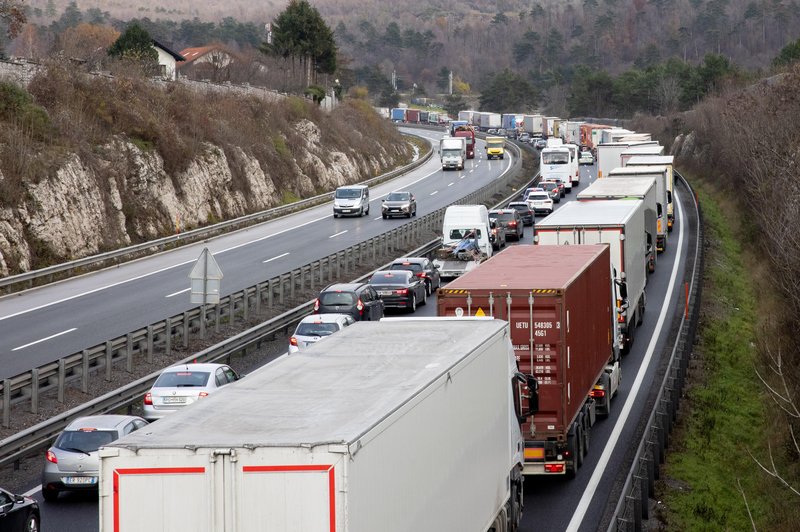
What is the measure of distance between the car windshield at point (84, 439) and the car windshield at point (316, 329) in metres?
10.4

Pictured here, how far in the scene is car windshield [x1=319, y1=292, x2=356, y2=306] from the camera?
33.6 metres

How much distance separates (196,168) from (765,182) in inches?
1139

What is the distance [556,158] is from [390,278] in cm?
4447

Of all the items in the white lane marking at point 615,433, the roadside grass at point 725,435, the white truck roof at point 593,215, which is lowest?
the roadside grass at point 725,435

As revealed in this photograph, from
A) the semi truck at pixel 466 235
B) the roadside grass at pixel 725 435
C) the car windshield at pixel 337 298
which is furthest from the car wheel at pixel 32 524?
the semi truck at pixel 466 235

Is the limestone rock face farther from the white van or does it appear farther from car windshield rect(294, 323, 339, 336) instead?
car windshield rect(294, 323, 339, 336)

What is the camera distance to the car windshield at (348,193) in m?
66.7

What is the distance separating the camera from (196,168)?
61844 mm

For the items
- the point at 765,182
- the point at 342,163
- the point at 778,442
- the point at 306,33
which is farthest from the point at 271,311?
the point at 306,33

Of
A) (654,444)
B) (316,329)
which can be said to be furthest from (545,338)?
(316,329)

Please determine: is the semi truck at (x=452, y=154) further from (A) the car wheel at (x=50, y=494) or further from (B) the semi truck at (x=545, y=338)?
(A) the car wheel at (x=50, y=494)

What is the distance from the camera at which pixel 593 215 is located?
32281 millimetres

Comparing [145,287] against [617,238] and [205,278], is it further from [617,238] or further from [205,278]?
[617,238]

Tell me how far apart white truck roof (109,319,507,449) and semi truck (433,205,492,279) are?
102ft
